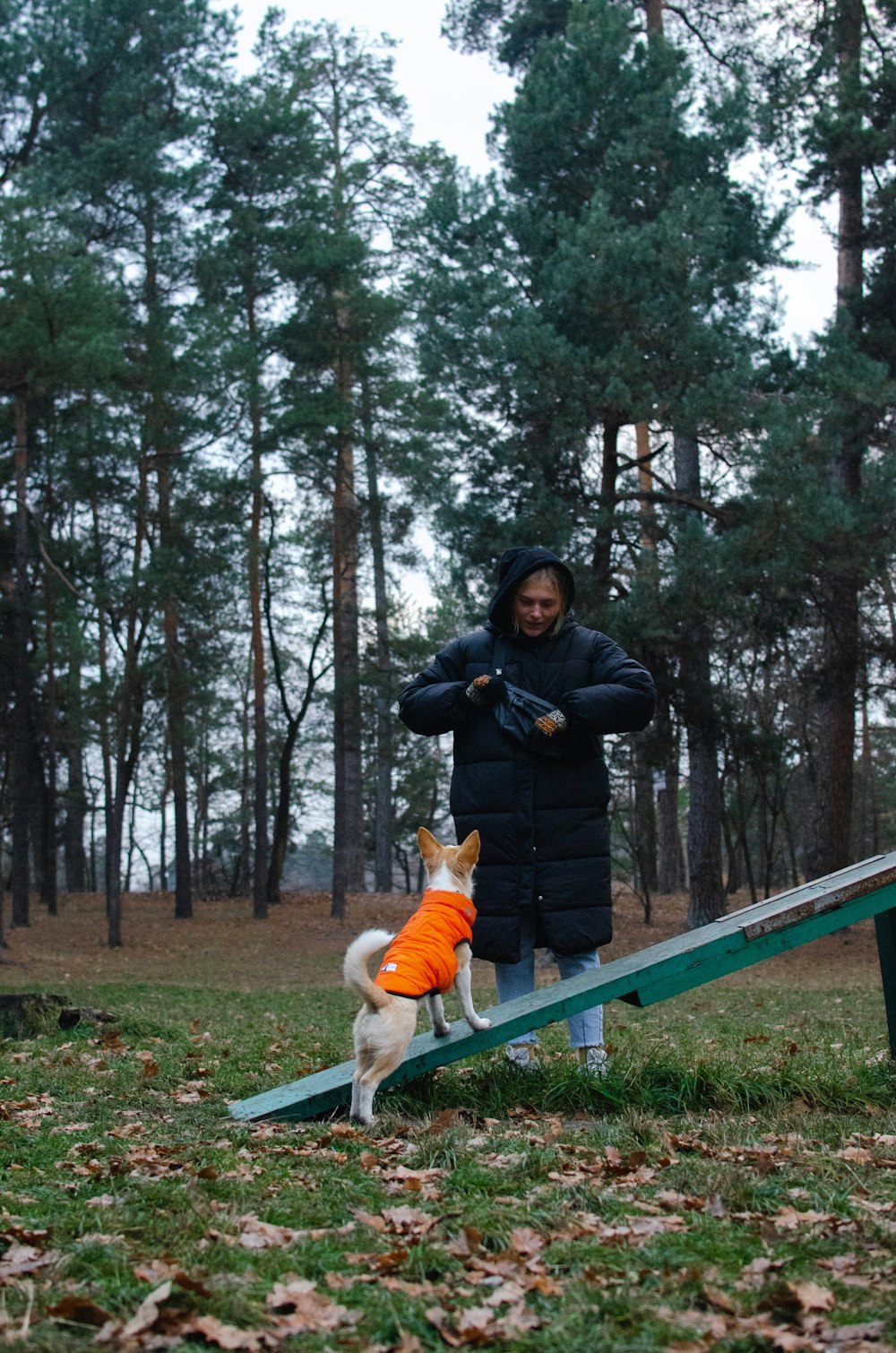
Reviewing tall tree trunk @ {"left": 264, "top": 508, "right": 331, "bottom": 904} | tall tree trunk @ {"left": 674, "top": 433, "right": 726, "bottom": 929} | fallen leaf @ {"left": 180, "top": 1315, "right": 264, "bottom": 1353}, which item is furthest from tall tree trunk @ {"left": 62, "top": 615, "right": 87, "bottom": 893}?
fallen leaf @ {"left": 180, "top": 1315, "right": 264, "bottom": 1353}

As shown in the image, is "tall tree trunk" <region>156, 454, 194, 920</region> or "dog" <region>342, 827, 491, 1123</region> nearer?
"dog" <region>342, 827, 491, 1123</region>

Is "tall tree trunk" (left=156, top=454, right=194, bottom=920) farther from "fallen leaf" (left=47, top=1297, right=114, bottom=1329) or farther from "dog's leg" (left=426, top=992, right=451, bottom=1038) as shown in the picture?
"fallen leaf" (left=47, top=1297, right=114, bottom=1329)

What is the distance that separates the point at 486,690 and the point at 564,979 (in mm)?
1193

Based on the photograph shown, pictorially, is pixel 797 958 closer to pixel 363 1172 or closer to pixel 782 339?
pixel 782 339

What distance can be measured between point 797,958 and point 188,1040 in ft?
42.5

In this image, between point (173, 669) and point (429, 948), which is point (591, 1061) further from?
point (173, 669)

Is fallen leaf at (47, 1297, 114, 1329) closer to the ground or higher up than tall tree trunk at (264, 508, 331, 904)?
closer to the ground

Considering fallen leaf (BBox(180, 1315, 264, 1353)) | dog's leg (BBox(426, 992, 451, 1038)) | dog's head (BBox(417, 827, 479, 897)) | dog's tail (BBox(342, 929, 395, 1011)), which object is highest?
dog's head (BBox(417, 827, 479, 897))

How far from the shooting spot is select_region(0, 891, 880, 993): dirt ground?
622 inches

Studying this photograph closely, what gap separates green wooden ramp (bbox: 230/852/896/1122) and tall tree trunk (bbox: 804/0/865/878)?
1295cm

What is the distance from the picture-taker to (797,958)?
17.9m

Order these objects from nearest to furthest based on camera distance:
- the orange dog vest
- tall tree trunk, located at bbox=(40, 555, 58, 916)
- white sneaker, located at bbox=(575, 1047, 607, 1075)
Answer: the orange dog vest, white sneaker, located at bbox=(575, 1047, 607, 1075), tall tree trunk, located at bbox=(40, 555, 58, 916)

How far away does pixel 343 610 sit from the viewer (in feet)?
78.9

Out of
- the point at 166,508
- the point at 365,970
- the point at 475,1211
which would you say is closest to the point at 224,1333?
the point at 475,1211
